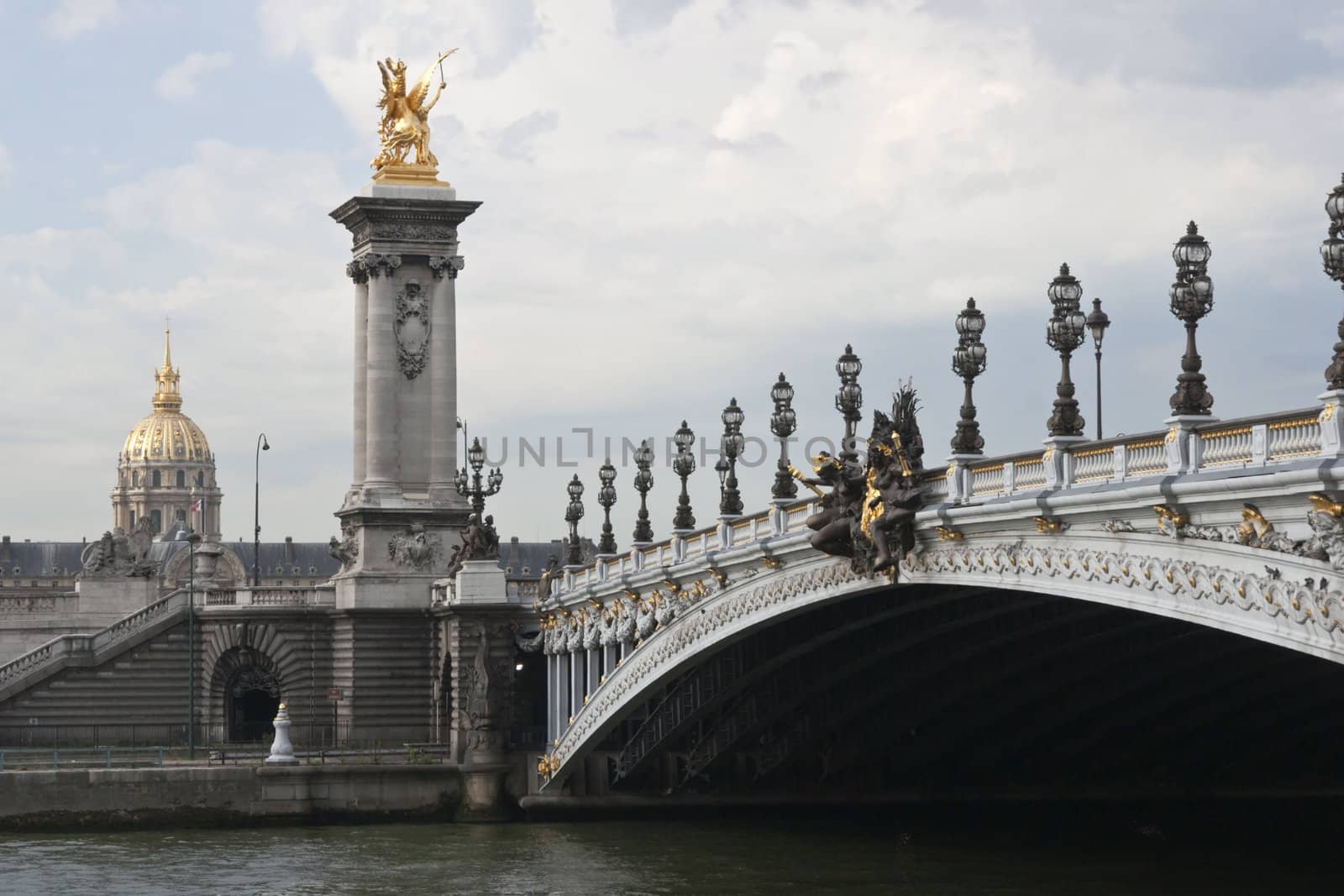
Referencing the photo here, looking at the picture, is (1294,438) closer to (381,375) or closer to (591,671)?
(591,671)

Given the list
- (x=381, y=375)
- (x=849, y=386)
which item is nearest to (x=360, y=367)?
(x=381, y=375)

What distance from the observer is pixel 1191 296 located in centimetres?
3416

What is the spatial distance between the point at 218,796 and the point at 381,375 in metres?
19.2

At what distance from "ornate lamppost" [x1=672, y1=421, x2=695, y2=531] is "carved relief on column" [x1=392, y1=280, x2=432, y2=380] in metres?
21.8

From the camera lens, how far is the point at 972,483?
43.2 meters

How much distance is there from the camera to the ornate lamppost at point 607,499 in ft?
235

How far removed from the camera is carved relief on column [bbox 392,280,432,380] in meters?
83.4

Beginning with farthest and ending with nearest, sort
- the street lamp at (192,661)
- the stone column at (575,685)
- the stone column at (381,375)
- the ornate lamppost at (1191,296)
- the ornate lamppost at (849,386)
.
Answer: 1. the stone column at (381,375)
2. the street lamp at (192,661)
3. the stone column at (575,685)
4. the ornate lamppost at (849,386)
5. the ornate lamppost at (1191,296)

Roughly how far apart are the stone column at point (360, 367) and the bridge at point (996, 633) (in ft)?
36.5

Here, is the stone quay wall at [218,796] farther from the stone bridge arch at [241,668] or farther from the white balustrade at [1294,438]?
the white balustrade at [1294,438]

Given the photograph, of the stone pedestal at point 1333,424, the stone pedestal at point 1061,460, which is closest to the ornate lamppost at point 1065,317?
the stone pedestal at point 1061,460

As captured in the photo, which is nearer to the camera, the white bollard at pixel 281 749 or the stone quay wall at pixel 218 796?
the stone quay wall at pixel 218 796

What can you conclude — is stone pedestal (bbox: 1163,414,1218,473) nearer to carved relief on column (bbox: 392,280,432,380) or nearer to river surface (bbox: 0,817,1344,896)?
river surface (bbox: 0,817,1344,896)

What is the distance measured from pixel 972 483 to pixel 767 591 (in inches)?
433
